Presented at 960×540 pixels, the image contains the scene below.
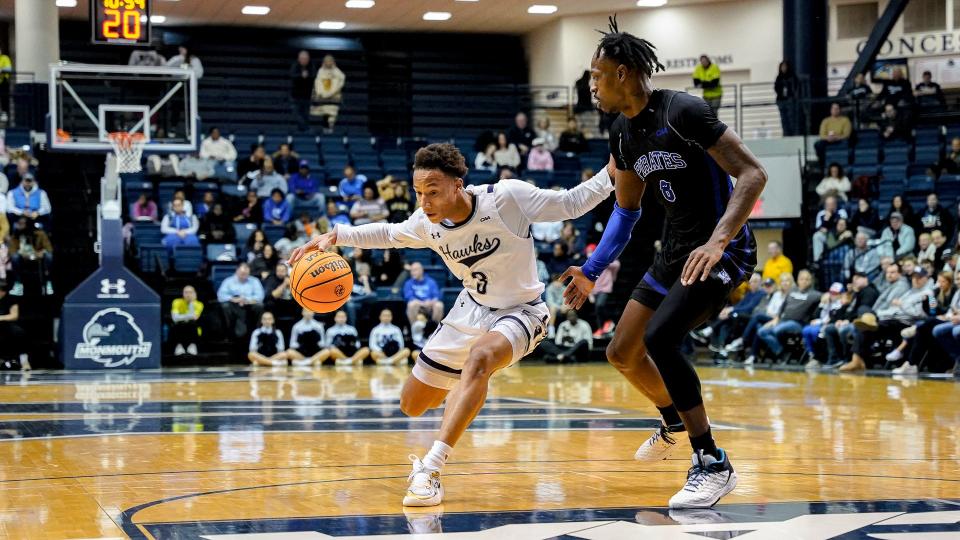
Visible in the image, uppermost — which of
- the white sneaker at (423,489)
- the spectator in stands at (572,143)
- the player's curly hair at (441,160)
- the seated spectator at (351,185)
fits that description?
the spectator in stands at (572,143)

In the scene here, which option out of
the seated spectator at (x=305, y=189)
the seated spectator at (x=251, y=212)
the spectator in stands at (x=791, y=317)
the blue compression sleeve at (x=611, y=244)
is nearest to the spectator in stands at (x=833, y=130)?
the spectator in stands at (x=791, y=317)

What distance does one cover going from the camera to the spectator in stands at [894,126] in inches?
910

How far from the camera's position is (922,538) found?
4523 mm

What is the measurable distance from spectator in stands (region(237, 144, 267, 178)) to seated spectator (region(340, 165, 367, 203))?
1.43 m

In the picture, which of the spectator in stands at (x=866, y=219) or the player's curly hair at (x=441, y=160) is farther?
the spectator in stands at (x=866, y=219)

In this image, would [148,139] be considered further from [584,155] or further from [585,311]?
[584,155]

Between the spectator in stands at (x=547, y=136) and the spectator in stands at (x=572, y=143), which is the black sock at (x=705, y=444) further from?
the spectator in stands at (x=572, y=143)

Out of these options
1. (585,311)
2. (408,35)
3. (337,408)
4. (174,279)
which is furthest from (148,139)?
(408,35)

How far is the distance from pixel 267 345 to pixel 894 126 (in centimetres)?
1189

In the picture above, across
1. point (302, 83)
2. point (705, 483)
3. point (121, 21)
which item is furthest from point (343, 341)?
point (705, 483)

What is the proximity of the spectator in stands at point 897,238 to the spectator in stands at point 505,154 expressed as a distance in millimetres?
7030

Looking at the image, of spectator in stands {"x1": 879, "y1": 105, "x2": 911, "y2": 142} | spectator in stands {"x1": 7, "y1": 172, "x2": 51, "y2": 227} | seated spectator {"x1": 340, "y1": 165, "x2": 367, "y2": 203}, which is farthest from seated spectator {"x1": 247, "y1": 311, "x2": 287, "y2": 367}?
spectator in stands {"x1": 879, "y1": 105, "x2": 911, "y2": 142}

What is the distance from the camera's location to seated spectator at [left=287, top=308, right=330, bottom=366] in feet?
62.5

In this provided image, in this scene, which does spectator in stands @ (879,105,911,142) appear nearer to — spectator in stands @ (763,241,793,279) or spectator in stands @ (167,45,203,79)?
spectator in stands @ (763,241,793,279)
